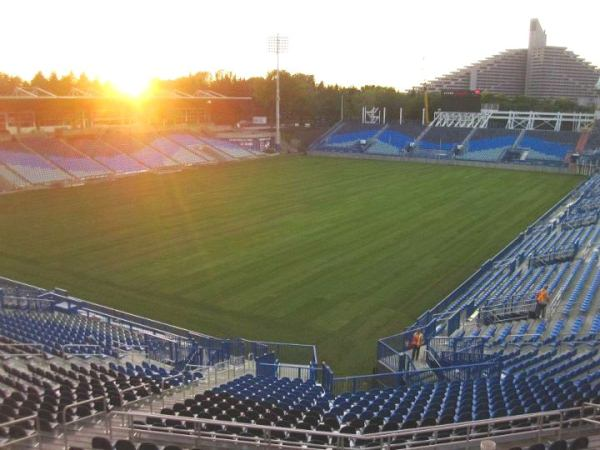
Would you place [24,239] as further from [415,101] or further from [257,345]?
[415,101]

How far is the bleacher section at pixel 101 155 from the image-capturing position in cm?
4706

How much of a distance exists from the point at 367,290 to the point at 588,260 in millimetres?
8079

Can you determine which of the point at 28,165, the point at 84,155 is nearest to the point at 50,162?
the point at 28,165

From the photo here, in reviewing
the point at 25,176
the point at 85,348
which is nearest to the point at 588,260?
the point at 85,348

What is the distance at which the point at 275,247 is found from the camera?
28438mm

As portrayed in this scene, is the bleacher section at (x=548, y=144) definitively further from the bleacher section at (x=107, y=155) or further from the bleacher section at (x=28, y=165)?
the bleacher section at (x=28, y=165)

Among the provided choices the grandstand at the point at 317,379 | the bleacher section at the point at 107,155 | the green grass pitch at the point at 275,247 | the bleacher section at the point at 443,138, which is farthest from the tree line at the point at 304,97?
the grandstand at the point at 317,379

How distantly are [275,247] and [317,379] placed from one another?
43.0 feet

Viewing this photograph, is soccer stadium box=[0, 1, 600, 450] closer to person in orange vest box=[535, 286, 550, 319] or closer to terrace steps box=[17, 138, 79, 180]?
person in orange vest box=[535, 286, 550, 319]

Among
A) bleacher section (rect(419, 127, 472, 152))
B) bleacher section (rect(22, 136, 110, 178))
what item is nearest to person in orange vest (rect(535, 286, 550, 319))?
bleacher section (rect(22, 136, 110, 178))

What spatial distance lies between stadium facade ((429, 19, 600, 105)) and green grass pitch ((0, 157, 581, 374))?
112117 mm

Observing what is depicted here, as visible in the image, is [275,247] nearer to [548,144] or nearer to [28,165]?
[28,165]

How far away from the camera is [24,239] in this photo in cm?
2956

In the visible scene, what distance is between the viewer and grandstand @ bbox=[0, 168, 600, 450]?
29.0 feet
